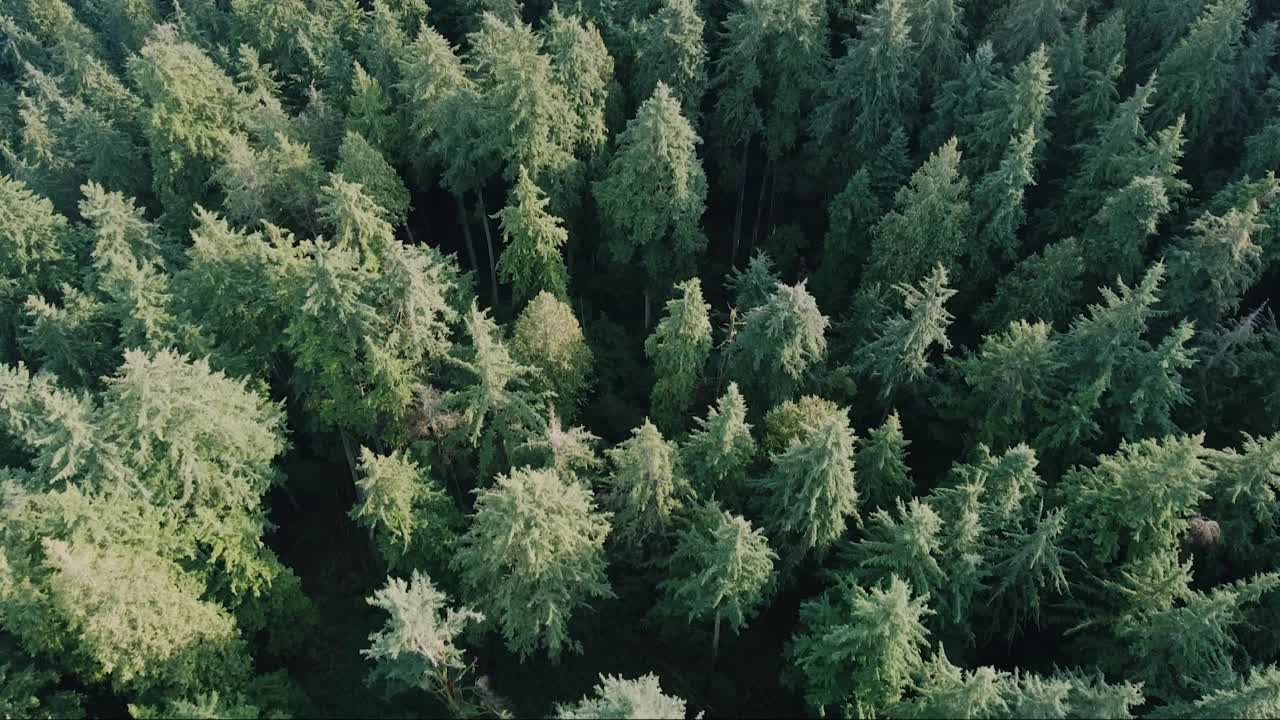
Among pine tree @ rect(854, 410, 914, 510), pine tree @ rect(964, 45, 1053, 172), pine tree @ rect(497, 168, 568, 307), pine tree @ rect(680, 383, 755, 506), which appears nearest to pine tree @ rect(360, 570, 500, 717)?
pine tree @ rect(680, 383, 755, 506)

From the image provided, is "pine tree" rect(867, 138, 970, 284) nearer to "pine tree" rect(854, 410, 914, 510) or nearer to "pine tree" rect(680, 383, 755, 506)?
"pine tree" rect(854, 410, 914, 510)

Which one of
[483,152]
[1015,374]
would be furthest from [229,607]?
[1015,374]

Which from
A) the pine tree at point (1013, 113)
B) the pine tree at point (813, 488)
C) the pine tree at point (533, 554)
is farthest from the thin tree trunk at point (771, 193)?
the pine tree at point (533, 554)

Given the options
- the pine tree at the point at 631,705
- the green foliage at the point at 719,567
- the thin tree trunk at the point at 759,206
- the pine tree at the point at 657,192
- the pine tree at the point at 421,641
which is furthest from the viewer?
the thin tree trunk at the point at 759,206

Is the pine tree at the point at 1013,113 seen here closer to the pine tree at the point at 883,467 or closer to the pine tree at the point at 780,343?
the pine tree at the point at 780,343

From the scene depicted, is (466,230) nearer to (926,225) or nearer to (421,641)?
(926,225)

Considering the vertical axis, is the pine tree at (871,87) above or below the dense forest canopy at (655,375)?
above
